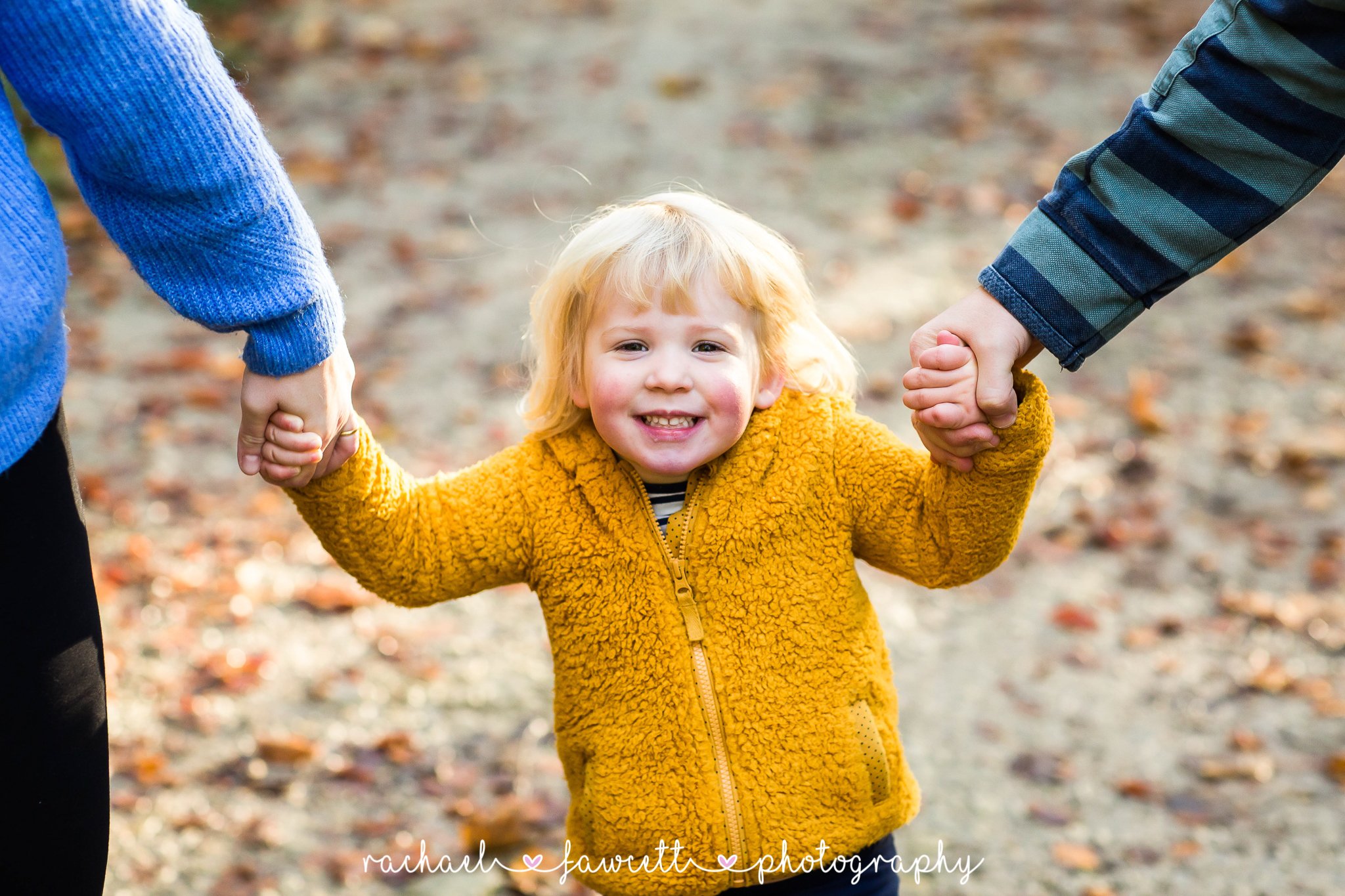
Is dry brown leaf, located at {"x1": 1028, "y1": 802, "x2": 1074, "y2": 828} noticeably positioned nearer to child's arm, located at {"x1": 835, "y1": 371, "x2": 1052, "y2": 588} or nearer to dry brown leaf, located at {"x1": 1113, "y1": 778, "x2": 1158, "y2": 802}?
dry brown leaf, located at {"x1": 1113, "y1": 778, "x2": 1158, "y2": 802}

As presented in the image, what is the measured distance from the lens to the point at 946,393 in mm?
1794

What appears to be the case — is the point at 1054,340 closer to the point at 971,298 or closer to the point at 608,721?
the point at 971,298

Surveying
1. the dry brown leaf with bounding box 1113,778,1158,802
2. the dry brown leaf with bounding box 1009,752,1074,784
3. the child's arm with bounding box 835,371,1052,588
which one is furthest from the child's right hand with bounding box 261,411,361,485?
the dry brown leaf with bounding box 1113,778,1158,802

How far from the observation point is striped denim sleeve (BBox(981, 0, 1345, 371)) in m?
1.74

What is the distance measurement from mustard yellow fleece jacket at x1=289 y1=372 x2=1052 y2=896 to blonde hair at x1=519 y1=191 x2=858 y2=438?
0.11m

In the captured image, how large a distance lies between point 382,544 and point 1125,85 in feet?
23.3

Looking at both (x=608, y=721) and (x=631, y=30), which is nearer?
(x=608, y=721)

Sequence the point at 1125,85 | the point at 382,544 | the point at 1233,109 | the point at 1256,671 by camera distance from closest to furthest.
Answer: the point at 1233,109, the point at 382,544, the point at 1256,671, the point at 1125,85

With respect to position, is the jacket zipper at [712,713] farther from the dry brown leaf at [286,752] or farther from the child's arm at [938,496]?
the dry brown leaf at [286,752]

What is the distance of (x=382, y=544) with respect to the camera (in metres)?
1.98

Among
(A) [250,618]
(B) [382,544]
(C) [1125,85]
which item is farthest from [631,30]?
(B) [382,544]

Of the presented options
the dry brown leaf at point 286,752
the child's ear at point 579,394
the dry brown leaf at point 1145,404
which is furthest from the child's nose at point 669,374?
the dry brown leaf at point 1145,404

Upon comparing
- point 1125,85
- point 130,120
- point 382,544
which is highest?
point 130,120

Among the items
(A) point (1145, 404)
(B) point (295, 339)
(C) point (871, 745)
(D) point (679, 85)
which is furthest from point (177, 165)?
(D) point (679, 85)
